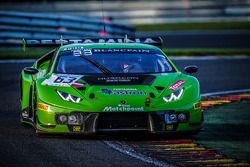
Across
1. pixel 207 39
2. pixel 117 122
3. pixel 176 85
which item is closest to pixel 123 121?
pixel 117 122

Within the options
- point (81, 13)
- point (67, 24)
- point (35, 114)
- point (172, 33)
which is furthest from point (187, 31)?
point (35, 114)

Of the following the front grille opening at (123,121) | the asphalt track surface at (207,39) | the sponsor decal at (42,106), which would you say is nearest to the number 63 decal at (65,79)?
the sponsor decal at (42,106)

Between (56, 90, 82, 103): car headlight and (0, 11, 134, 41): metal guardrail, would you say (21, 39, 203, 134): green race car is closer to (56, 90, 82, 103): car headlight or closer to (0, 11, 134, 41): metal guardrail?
(56, 90, 82, 103): car headlight

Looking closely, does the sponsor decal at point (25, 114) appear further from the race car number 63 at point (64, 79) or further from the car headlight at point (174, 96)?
the car headlight at point (174, 96)

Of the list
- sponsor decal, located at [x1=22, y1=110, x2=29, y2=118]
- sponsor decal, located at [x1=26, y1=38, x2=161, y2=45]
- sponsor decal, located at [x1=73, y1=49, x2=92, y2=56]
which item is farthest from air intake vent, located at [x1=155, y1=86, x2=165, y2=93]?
sponsor decal, located at [x1=26, y1=38, x2=161, y2=45]

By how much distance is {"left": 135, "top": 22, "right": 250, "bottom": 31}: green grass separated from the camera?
3706 centimetres

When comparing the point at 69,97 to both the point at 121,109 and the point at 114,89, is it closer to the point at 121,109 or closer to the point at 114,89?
the point at 114,89

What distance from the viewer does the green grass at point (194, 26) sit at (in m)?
37.1

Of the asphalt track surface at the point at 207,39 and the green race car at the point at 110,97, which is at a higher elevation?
the green race car at the point at 110,97

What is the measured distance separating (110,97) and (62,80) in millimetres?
798

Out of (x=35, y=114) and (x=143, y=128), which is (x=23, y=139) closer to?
(x=35, y=114)

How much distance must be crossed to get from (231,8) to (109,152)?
29775mm

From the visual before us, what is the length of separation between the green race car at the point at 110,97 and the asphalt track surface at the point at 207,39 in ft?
55.0

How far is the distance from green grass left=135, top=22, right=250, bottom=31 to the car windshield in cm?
2515
